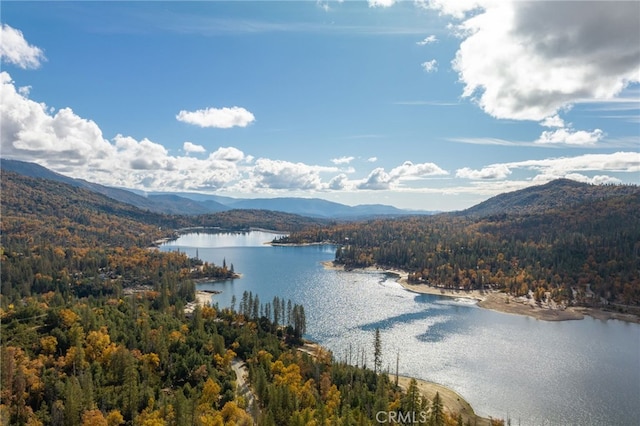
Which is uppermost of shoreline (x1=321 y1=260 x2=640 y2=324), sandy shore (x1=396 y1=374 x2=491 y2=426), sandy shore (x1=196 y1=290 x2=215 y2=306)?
shoreline (x1=321 y1=260 x2=640 y2=324)

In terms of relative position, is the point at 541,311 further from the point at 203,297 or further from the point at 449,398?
the point at 203,297

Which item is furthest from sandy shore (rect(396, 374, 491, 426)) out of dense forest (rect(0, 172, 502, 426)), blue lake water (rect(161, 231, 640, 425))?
blue lake water (rect(161, 231, 640, 425))

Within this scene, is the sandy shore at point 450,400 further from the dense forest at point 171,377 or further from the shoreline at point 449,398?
the dense forest at point 171,377

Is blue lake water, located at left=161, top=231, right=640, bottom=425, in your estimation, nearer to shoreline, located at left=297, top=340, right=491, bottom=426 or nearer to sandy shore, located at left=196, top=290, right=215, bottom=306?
shoreline, located at left=297, top=340, right=491, bottom=426

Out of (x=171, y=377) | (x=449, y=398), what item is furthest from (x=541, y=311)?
(x=171, y=377)

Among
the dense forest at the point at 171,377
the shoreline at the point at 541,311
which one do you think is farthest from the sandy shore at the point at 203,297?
the shoreline at the point at 541,311

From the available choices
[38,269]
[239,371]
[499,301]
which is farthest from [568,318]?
[38,269]
